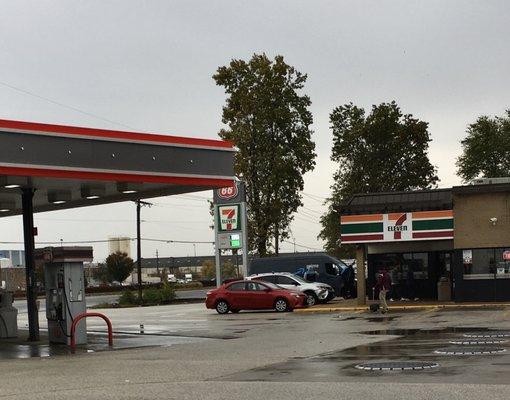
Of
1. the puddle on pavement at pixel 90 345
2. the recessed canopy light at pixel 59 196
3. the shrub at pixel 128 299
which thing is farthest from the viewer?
the shrub at pixel 128 299

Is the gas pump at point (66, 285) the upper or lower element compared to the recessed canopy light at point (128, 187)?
lower

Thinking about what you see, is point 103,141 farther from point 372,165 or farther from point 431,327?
point 372,165

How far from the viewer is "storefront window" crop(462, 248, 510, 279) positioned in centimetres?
3234

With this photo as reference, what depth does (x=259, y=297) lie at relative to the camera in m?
33.2

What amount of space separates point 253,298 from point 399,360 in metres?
19.7

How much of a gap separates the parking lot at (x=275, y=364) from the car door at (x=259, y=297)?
8000mm

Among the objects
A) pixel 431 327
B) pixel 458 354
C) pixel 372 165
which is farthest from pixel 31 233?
pixel 372 165

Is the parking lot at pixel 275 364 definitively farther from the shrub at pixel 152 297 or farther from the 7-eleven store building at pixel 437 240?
the shrub at pixel 152 297

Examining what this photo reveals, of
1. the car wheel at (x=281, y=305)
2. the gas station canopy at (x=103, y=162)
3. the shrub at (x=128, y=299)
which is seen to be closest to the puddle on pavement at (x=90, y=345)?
the gas station canopy at (x=103, y=162)

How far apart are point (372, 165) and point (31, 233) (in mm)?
47105

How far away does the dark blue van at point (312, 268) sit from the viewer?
1635 inches

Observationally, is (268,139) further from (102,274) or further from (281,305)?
(102,274)

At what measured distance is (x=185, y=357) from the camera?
53.0 ft

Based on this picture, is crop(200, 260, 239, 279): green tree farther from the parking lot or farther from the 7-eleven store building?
the parking lot
